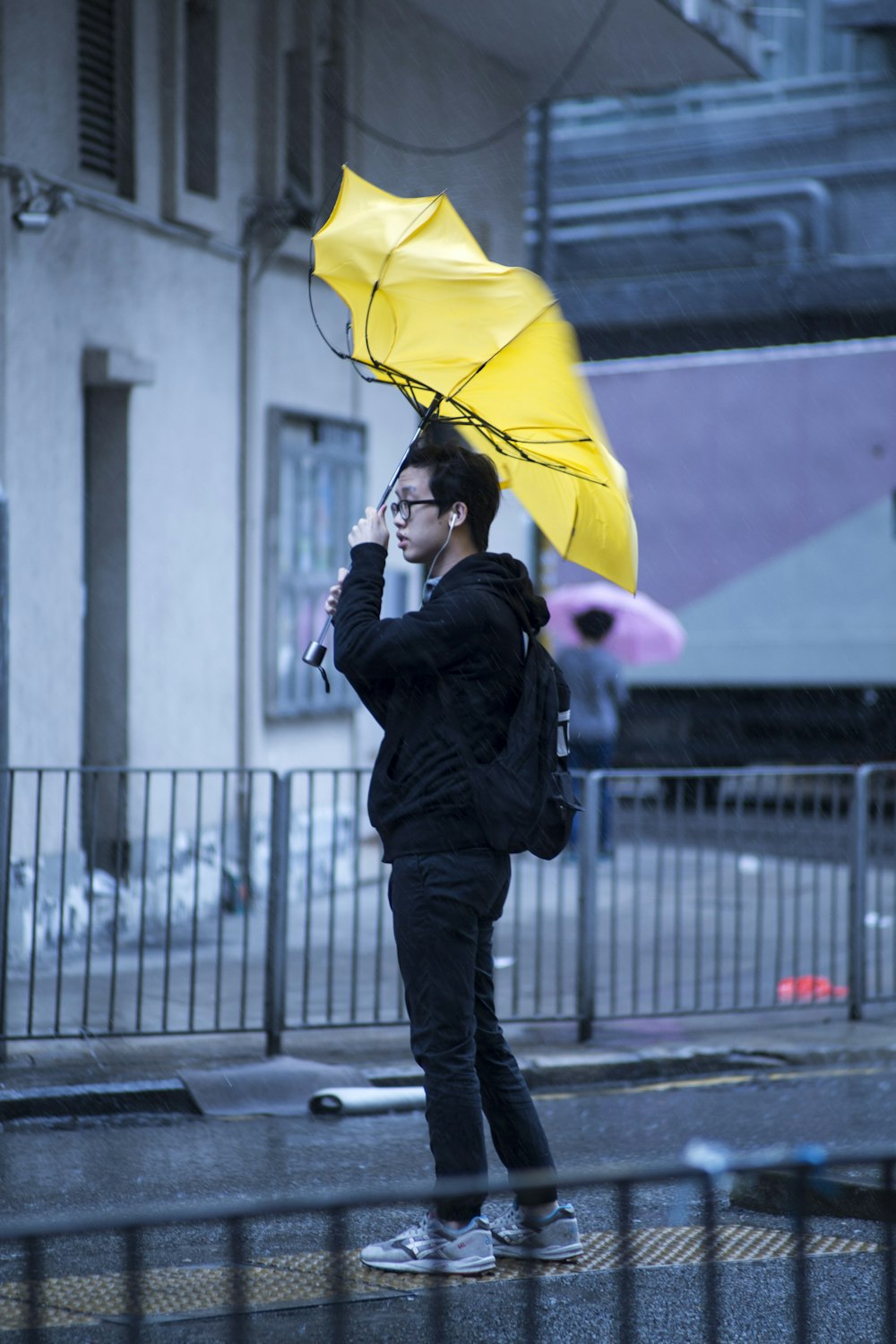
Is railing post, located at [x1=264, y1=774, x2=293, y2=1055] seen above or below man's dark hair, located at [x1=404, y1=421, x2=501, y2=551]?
below

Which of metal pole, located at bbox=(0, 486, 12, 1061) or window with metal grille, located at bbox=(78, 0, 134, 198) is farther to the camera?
window with metal grille, located at bbox=(78, 0, 134, 198)

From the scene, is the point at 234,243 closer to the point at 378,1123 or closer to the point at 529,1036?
the point at 529,1036

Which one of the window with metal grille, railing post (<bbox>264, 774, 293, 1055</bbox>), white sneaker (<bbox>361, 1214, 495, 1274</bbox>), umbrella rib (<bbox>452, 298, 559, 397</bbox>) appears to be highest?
the window with metal grille

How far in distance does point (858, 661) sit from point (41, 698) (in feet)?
34.9

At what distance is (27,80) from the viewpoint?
9.02 m

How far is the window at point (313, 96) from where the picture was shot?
11469 mm

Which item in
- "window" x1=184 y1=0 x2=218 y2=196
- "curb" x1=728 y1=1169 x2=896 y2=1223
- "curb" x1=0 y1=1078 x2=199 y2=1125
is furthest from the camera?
"window" x1=184 y1=0 x2=218 y2=196

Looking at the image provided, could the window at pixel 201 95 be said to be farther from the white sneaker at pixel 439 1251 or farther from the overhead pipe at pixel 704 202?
the overhead pipe at pixel 704 202

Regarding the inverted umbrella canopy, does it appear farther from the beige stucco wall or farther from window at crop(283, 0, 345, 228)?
window at crop(283, 0, 345, 228)

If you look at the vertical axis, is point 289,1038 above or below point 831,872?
below

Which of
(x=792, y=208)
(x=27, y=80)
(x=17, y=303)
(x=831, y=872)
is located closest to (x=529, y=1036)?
(x=831, y=872)

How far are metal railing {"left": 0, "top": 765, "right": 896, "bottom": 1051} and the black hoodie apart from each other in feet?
5.72

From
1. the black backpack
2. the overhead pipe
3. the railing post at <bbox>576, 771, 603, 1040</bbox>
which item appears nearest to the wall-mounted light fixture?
the railing post at <bbox>576, 771, 603, 1040</bbox>

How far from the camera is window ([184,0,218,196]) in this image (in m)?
10.6
